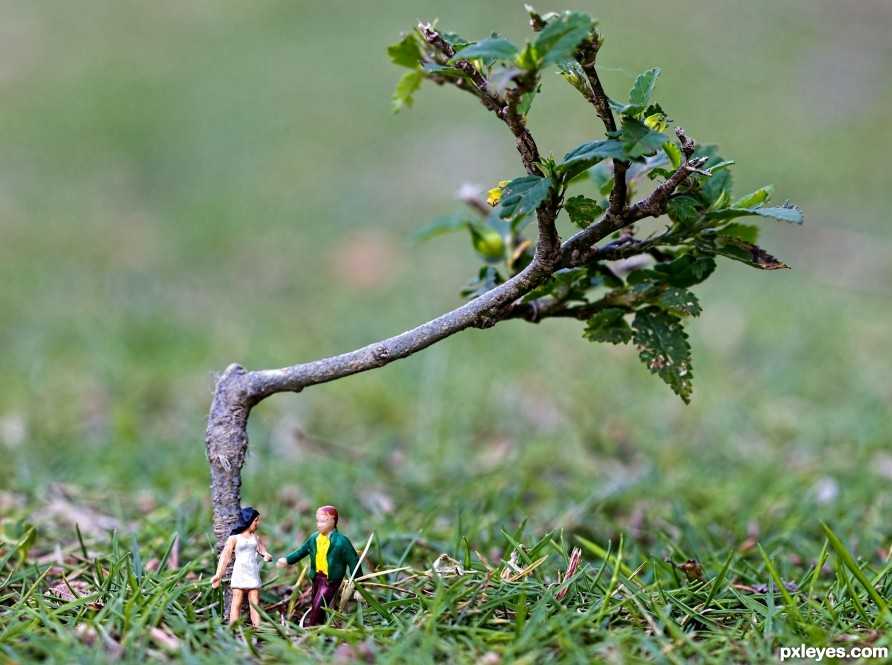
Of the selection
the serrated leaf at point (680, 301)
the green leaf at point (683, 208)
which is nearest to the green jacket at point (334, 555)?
the serrated leaf at point (680, 301)

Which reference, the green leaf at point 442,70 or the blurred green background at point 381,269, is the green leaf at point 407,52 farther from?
the blurred green background at point 381,269

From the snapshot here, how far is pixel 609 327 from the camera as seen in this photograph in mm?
2025

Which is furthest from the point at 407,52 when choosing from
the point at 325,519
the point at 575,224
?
the point at 325,519

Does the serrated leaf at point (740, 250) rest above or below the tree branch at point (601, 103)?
below

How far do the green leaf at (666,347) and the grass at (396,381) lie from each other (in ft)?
1.55

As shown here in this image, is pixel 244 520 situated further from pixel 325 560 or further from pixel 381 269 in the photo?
pixel 381 269

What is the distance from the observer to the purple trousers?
1.86 meters

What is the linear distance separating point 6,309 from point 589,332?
4.61 metres

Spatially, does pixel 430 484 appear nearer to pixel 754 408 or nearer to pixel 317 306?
pixel 754 408

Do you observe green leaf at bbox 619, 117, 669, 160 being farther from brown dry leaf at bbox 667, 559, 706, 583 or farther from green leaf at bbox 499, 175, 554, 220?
brown dry leaf at bbox 667, 559, 706, 583

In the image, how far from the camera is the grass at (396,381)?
1887 mm

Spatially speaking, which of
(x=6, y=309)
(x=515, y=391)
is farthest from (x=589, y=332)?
(x=6, y=309)

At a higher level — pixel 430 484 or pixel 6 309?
pixel 6 309

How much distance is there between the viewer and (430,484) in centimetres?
314
